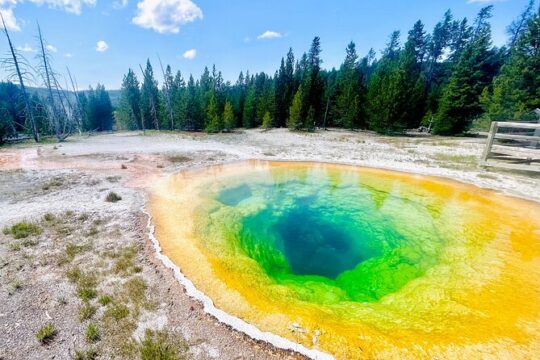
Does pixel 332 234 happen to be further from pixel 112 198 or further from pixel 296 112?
pixel 296 112

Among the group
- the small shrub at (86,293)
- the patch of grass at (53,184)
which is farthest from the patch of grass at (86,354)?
the patch of grass at (53,184)

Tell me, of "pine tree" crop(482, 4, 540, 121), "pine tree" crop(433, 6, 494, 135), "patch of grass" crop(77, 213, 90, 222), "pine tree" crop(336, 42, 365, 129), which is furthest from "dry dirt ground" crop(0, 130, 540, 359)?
"pine tree" crop(336, 42, 365, 129)

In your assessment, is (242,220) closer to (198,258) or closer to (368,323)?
(198,258)

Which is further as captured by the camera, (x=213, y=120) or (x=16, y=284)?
(x=213, y=120)

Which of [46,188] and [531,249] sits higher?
[46,188]

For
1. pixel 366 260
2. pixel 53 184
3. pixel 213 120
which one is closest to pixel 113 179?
pixel 53 184

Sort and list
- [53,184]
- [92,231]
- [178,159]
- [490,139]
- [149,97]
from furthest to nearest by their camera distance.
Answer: [149,97]
[178,159]
[490,139]
[53,184]
[92,231]

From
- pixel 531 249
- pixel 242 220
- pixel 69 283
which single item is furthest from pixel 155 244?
pixel 531 249

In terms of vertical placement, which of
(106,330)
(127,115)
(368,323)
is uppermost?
(127,115)

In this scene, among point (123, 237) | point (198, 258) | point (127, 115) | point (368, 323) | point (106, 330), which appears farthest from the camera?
point (127, 115)
